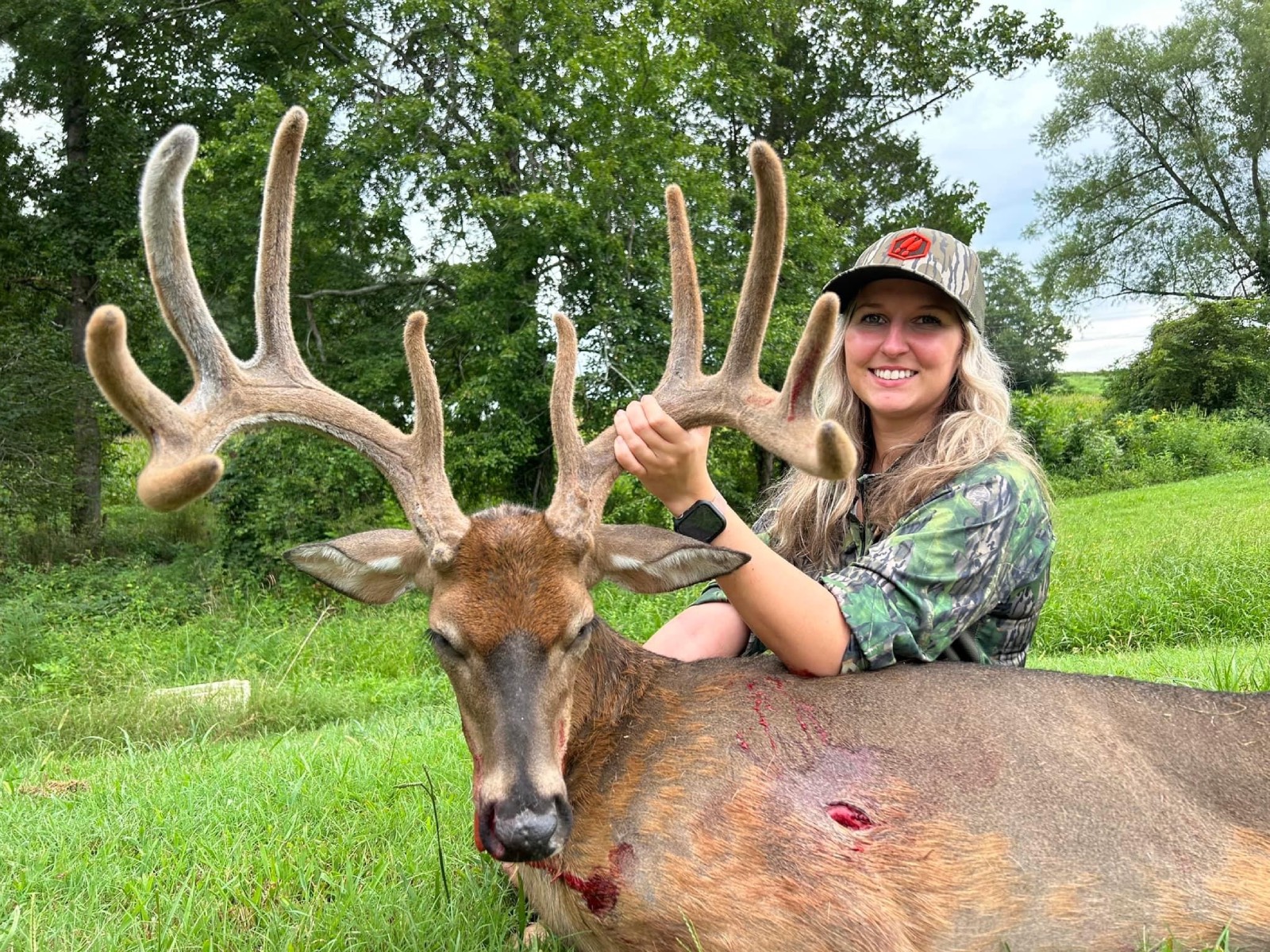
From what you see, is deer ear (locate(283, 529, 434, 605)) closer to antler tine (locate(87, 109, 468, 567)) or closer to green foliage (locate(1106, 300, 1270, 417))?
antler tine (locate(87, 109, 468, 567))

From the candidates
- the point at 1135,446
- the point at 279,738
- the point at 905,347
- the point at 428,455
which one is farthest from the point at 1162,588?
the point at 1135,446

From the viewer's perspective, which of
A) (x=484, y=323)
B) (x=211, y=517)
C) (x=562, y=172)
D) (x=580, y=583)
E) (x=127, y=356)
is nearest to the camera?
(x=127, y=356)

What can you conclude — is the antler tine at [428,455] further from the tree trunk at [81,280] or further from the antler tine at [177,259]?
the tree trunk at [81,280]

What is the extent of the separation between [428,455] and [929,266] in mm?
1897

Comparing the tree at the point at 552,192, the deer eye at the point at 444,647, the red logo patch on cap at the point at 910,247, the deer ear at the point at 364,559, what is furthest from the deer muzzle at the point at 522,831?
the tree at the point at 552,192

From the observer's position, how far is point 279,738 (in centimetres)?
628

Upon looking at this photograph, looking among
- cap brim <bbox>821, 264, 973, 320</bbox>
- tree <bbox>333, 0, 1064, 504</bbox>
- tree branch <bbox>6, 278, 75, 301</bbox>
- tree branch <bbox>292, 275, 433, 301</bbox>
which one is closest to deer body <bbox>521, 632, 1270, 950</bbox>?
cap brim <bbox>821, 264, 973, 320</bbox>

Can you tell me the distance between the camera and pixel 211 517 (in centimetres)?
1706

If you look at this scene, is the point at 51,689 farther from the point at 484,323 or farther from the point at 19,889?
the point at 484,323

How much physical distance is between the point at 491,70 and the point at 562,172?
69.9 inches

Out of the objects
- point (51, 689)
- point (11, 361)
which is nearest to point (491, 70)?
point (11, 361)

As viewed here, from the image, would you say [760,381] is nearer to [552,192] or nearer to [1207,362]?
[552,192]

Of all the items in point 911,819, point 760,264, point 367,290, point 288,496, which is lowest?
point 288,496

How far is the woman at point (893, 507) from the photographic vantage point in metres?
2.89
